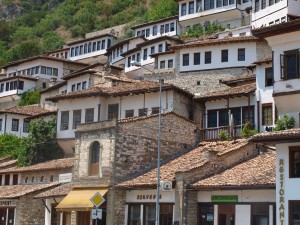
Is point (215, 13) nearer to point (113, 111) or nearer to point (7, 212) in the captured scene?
point (113, 111)

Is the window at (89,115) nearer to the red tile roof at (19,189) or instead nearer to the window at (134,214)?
the red tile roof at (19,189)

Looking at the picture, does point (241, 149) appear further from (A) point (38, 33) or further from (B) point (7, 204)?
(A) point (38, 33)

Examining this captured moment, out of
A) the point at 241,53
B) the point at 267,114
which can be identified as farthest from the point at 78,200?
the point at 241,53

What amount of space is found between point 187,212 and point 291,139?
986 cm

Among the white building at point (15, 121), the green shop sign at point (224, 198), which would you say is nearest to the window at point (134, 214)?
the green shop sign at point (224, 198)

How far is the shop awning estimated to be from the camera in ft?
124

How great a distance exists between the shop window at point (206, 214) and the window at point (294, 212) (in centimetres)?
749

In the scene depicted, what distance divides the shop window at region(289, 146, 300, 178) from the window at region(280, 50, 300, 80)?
12.9 feet

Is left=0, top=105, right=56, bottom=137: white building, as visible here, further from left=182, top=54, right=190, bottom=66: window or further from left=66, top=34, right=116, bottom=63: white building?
left=66, top=34, right=116, bottom=63: white building

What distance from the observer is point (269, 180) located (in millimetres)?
30922

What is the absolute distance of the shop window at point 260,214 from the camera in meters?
31.2

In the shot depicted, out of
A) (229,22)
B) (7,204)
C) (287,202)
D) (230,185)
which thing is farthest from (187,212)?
(229,22)

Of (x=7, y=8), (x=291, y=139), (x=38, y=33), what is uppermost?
(x=7, y=8)

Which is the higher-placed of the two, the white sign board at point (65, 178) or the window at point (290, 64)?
the window at point (290, 64)
